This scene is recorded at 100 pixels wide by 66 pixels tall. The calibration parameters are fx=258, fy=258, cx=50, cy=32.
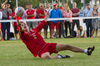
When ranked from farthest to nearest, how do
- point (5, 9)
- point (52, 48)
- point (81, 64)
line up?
point (5, 9), point (52, 48), point (81, 64)

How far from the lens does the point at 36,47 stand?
24.4ft

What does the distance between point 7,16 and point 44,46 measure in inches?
405

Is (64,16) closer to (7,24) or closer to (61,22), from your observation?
(61,22)

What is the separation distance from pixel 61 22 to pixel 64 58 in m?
11.0

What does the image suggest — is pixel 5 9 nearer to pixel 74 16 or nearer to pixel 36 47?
pixel 74 16

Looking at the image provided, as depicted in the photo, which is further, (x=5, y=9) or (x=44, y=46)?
(x=5, y=9)

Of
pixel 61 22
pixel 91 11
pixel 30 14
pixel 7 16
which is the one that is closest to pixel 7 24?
pixel 7 16

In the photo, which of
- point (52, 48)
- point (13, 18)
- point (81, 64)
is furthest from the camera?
point (13, 18)

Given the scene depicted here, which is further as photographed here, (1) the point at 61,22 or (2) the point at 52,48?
(1) the point at 61,22

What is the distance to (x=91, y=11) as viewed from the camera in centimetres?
1861

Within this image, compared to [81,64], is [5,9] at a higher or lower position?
higher

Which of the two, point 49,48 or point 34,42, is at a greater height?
point 34,42

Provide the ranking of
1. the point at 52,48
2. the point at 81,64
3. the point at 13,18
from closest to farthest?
the point at 81,64 → the point at 52,48 → the point at 13,18

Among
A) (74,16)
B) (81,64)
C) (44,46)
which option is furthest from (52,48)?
(74,16)
